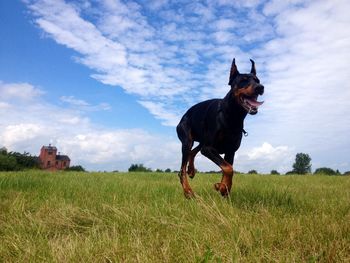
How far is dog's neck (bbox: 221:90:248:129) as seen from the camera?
665 centimetres

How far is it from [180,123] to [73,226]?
437 cm

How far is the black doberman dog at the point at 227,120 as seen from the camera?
6.43 meters

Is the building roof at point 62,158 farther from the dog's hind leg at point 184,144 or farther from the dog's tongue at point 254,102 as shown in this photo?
the dog's tongue at point 254,102

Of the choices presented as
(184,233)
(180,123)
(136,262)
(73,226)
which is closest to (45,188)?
(180,123)

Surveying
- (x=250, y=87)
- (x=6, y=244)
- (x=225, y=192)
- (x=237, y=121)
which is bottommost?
(x=6, y=244)

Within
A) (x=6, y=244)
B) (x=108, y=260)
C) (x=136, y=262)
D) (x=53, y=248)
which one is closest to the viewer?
(x=136, y=262)

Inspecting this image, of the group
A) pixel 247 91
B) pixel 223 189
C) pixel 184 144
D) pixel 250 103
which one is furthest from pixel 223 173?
pixel 184 144

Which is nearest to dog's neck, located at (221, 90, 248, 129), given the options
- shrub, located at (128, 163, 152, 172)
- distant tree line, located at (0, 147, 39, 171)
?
shrub, located at (128, 163, 152, 172)

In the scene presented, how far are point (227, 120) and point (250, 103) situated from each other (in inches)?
21.4

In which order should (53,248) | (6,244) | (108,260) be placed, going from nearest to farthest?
(108,260)
(53,248)
(6,244)

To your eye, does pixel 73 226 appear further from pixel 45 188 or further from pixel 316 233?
pixel 45 188

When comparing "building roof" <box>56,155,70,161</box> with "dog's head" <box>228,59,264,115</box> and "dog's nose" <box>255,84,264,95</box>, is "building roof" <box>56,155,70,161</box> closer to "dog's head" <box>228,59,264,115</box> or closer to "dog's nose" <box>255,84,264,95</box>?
"dog's head" <box>228,59,264,115</box>

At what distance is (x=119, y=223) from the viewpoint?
4770mm

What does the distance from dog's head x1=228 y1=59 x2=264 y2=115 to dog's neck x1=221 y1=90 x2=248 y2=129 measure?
0.10 metres
